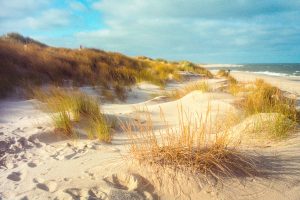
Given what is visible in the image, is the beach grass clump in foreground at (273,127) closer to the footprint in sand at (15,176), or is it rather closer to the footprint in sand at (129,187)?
the footprint in sand at (129,187)

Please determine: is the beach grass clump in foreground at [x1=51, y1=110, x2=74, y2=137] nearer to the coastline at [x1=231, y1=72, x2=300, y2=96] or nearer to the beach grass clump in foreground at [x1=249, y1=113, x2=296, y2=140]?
the beach grass clump in foreground at [x1=249, y1=113, x2=296, y2=140]

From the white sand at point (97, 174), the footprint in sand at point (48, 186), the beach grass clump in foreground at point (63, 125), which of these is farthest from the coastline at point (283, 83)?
the footprint in sand at point (48, 186)

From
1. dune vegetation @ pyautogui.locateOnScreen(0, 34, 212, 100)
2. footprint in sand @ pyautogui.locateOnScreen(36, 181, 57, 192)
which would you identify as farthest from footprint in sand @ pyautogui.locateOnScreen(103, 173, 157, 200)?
dune vegetation @ pyautogui.locateOnScreen(0, 34, 212, 100)

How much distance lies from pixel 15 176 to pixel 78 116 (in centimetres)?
220

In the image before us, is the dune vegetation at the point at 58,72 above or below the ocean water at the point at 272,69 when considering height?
above

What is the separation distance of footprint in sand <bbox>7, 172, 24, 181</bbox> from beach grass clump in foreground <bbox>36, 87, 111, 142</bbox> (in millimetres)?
1413

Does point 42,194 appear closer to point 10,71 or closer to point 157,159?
point 157,159

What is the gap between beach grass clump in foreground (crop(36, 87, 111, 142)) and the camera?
16.4 ft

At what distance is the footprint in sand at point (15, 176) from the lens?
3.50 meters

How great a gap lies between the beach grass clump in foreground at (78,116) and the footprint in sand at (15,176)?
4.64 ft

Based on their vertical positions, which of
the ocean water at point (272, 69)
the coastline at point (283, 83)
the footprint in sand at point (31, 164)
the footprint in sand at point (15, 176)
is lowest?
the ocean water at point (272, 69)

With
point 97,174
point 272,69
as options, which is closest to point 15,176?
point 97,174

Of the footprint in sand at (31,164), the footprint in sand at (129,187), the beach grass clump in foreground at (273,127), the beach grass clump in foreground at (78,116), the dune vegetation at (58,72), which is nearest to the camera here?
the footprint in sand at (129,187)

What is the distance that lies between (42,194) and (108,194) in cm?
60
